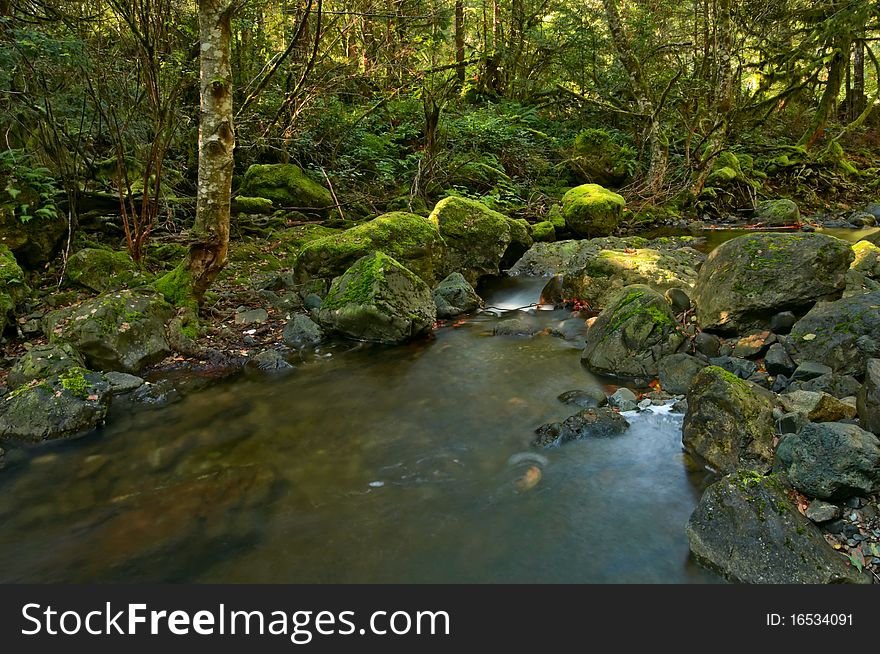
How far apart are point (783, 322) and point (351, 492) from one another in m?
4.84

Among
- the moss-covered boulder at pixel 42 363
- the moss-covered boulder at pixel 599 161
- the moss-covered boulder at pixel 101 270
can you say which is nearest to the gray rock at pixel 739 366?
the moss-covered boulder at pixel 42 363

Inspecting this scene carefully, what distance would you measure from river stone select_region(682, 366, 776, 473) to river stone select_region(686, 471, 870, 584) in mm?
798

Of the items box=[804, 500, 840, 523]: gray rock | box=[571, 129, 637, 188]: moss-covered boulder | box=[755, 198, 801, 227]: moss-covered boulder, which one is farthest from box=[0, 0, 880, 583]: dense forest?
box=[571, 129, 637, 188]: moss-covered boulder

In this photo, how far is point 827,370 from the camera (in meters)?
4.88

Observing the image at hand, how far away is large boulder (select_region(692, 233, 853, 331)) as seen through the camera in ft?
19.6

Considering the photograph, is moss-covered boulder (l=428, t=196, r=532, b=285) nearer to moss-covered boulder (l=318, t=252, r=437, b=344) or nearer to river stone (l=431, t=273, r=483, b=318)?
river stone (l=431, t=273, r=483, b=318)

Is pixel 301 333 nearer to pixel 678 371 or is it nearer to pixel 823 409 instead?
pixel 678 371

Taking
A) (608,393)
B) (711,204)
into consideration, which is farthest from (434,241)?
(711,204)

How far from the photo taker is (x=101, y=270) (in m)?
7.50

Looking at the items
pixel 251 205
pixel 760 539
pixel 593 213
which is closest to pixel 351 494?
pixel 760 539

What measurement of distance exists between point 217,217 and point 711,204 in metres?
14.7

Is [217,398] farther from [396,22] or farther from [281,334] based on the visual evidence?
[396,22]

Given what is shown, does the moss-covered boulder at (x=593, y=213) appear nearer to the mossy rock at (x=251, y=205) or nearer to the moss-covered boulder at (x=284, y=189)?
the moss-covered boulder at (x=284, y=189)

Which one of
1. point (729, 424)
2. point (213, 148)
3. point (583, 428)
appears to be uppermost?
point (213, 148)
